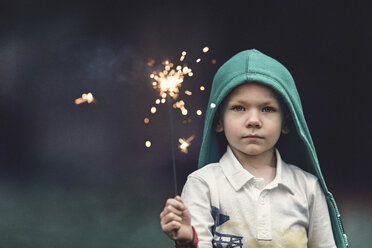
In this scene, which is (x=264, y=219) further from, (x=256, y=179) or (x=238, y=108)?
(x=238, y=108)

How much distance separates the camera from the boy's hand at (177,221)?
5.43 ft

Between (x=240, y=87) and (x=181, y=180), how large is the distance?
1128 millimetres

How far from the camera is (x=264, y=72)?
1951mm

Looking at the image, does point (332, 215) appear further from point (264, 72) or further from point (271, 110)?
point (264, 72)

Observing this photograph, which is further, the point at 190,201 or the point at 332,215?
the point at 332,215

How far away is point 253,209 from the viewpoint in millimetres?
1884

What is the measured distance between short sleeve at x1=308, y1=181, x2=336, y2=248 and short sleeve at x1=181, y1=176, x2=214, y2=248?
384 mm

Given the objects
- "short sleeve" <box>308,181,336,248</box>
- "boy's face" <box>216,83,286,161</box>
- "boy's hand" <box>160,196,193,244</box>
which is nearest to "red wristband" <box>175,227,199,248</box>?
"boy's hand" <box>160,196,193,244</box>

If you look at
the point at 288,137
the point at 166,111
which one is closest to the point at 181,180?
the point at 166,111

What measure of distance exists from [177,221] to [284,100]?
0.64 metres

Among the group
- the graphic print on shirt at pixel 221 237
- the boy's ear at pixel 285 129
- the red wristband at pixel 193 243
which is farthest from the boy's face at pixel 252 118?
the red wristband at pixel 193 243

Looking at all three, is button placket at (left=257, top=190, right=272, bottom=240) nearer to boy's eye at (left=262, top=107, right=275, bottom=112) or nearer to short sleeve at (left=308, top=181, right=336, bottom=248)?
short sleeve at (left=308, top=181, right=336, bottom=248)

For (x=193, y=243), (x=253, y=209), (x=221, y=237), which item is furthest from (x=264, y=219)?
(x=193, y=243)

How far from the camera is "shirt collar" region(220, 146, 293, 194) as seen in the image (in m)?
1.92
